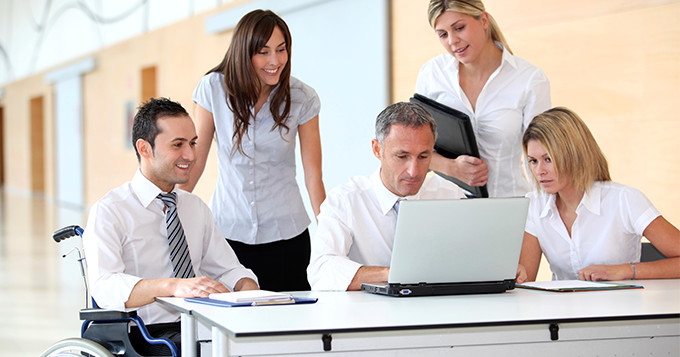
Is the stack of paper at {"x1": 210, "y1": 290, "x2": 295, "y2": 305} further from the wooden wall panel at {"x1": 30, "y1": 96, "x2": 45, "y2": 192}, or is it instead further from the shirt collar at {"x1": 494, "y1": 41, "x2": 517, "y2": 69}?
the wooden wall panel at {"x1": 30, "y1": 96, "x2": 45, "y2": 192}

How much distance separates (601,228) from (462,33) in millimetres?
985

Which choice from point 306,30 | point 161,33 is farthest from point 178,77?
point 306,30

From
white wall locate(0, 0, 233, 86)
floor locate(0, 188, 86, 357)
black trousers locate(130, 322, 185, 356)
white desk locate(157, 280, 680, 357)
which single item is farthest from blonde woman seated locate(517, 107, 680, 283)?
white wall locate(0, 0, 233, 86)

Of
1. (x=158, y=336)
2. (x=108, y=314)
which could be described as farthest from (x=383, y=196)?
(x=108, y=314)

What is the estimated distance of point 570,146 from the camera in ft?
8.75

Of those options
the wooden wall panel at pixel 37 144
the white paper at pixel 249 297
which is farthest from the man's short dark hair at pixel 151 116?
the wooden wall panel at pixel 37 144

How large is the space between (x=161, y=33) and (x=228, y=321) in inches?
455

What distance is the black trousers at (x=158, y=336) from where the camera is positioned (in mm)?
2277

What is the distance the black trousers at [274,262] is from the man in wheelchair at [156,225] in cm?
51

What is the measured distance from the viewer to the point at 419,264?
2.10 m

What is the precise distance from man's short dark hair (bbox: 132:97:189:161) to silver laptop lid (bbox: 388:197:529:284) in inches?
38.4

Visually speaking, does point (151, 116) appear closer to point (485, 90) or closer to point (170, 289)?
point (170, 289)

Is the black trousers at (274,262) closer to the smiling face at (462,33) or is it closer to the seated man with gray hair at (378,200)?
the seated man with gray hair at (378,200)

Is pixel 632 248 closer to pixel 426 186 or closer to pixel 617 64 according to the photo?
pixel 426 186
